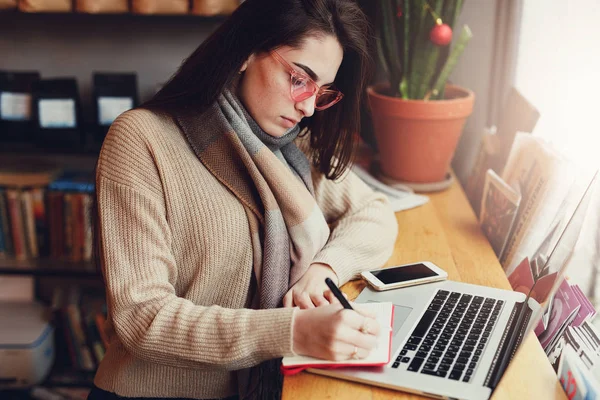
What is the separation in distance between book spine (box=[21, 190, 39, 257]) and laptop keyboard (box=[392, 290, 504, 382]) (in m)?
1.56

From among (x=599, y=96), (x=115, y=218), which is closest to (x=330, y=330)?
(x=115, y=218)

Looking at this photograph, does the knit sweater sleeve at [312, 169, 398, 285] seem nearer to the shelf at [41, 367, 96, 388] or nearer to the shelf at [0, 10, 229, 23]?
the shelf at [0, 10, 229, 23]

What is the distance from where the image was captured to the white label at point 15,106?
2.00 m

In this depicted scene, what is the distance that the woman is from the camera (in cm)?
94

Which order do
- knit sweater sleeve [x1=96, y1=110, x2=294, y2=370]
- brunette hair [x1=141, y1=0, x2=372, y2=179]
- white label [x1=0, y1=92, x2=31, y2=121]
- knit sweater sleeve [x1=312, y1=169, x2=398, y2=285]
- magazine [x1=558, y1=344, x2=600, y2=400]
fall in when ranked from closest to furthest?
magazine [x1=558, y1=344, x2=600, y2=400] < knit sweater sleeve [x1=96, y1=110, x2=294, y2=370] < brunette hair [x1=141, y1=0, x2=372, y2=179] < knit sweater sleeve [x1=312, y1=169, x2=398, y2=285] < white label [x1=0, y1=92, x2=31, y2=121]

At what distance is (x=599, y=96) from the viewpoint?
4.08ft

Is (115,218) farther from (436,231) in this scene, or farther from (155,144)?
(436,231)

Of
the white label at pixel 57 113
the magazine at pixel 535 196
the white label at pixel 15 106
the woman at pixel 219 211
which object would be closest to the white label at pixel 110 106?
the white label at pixel 57 113

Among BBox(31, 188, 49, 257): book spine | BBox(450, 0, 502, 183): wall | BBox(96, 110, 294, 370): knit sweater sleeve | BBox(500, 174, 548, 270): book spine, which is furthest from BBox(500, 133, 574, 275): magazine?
BBox(31, 188, 49, 257): book spine

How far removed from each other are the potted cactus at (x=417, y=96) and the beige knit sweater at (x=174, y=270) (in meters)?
0.56

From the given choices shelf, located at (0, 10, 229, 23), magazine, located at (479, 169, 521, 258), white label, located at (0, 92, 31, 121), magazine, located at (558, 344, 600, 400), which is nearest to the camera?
magazine, located at (558, 344, 600, 400)

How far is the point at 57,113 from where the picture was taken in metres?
2.00

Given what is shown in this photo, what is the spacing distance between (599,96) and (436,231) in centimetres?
47

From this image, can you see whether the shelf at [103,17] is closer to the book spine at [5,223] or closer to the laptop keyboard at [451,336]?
the book spine at [5,223]
